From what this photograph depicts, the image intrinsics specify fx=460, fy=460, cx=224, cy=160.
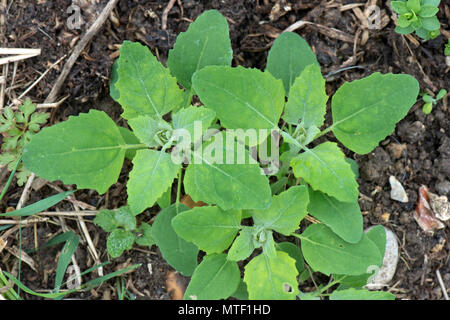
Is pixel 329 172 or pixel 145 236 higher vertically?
pixel 329 172

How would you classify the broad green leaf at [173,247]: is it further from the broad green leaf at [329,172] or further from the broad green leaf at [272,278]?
the broad green leaf at [329,172]

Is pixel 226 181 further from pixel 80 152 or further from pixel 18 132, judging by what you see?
pixel 18 132

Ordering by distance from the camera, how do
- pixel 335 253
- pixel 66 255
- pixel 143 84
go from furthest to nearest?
pixel 66 255, pixel 335 253, pixel 143 84

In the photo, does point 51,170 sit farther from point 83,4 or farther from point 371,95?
point 371,95

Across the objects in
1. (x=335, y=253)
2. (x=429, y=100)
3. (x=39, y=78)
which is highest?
(x=39, y=78)

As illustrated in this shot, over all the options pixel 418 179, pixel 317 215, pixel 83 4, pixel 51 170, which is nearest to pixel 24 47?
pixel 83 4

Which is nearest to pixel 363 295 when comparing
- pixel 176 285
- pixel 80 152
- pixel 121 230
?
pixel 176 285

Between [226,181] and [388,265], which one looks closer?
[226,181]
